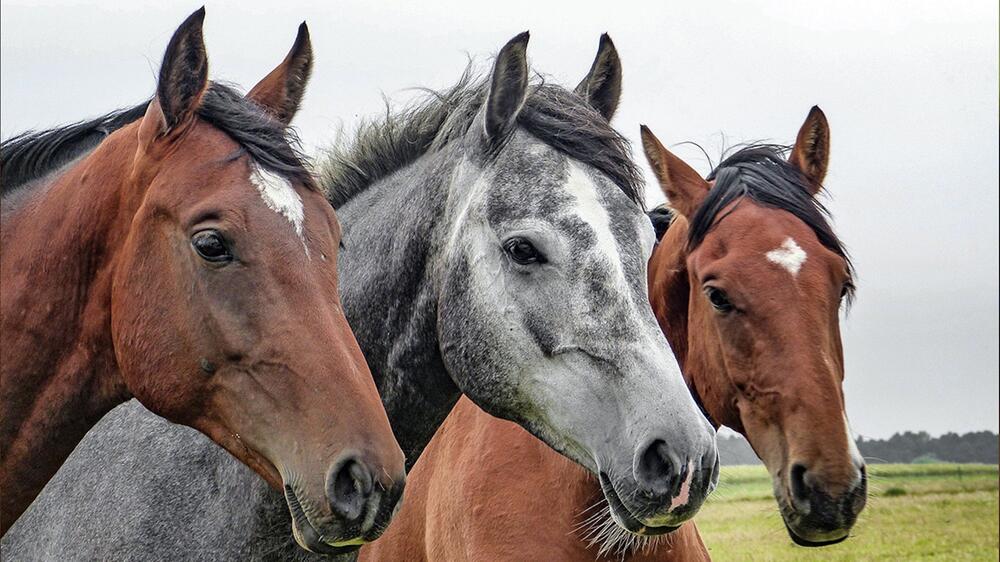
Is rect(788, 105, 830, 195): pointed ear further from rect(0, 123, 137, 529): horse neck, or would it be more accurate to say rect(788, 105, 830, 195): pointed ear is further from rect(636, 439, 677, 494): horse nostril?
rect(0, 123, 137, 529): horse neck

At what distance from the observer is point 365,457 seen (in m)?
3.11

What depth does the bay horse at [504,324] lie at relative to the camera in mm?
3828

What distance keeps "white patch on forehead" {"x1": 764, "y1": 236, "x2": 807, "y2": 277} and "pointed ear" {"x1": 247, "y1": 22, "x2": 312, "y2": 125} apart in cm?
256

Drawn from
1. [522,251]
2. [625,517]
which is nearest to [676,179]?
[522,251]

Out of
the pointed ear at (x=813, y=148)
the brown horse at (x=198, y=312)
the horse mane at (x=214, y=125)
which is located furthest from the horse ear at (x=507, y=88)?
the pointed ear at (x=813, y=148)

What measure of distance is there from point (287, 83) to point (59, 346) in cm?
139

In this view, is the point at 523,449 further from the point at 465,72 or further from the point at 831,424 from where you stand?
the point at 465,72

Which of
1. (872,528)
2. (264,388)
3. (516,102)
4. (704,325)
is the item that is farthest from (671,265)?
(872,528)

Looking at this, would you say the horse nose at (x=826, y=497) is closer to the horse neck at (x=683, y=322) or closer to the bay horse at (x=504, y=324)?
the horse neck at (x=683, y=322)

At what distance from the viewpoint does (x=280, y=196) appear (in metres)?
3.55

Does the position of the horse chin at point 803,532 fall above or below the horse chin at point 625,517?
below

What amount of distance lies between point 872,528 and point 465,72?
11.4m

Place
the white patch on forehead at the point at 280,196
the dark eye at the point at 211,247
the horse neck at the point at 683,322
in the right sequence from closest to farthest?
the dark eye at the point at 211,247 < the white patch on forehead at the point at 280,196 < the horse neck at the point at 683,322

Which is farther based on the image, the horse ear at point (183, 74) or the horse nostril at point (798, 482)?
the horse nostril at point (798, 482)
